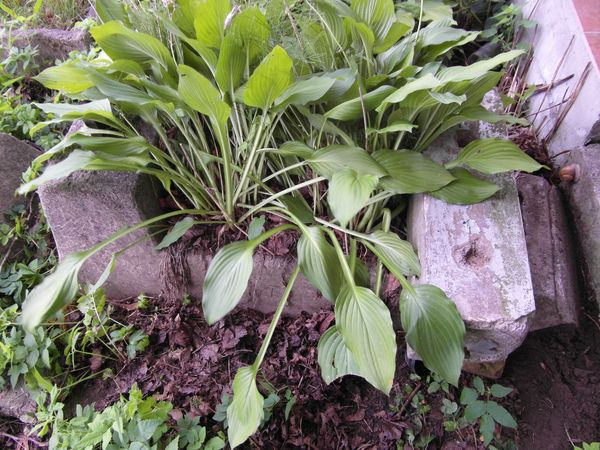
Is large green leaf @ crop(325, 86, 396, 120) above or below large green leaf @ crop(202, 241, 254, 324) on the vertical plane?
above

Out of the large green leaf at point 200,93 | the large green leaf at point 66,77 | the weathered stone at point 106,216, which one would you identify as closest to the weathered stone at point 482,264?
the large green leaf at point 200,93

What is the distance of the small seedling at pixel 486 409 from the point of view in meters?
1.20

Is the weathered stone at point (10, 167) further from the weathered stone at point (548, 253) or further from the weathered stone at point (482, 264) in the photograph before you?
the weathered stone at point (548, 253)

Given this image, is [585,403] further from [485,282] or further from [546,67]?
[546,67]

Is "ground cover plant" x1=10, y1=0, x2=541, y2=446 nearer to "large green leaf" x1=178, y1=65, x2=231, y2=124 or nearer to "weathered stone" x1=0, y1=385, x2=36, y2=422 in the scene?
"large green leaf" x1=178, y1=65, x2=231, y2=124

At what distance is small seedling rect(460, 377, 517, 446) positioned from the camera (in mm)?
1196

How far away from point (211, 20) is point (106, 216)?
712mm

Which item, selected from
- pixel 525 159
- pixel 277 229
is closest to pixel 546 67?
pixel 525 159

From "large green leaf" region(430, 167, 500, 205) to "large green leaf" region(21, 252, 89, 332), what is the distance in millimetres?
1054

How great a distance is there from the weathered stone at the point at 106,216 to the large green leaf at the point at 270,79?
1.65 ft

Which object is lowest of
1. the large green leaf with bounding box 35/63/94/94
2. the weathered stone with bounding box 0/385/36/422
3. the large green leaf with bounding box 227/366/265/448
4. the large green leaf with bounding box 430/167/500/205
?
the weathered stone with bounding box 0/385/36/422

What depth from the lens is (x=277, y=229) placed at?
4.35 ft

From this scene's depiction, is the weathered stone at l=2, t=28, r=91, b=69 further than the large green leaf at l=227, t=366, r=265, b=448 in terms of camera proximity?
Yes

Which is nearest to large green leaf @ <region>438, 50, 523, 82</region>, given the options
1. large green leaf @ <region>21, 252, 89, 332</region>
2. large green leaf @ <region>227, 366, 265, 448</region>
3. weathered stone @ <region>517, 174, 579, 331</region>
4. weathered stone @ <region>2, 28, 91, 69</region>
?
weathered stone @ <region>517, 174, 579, 331</region>
